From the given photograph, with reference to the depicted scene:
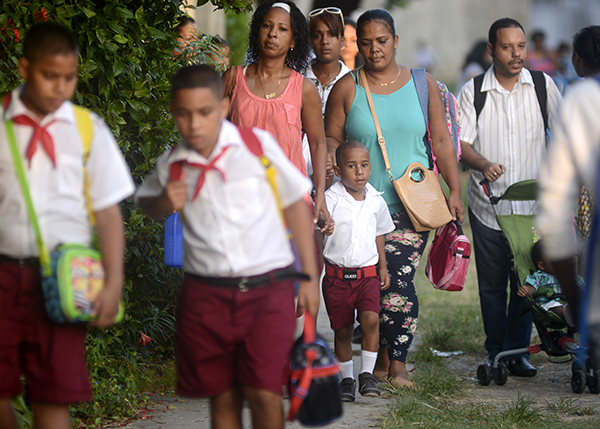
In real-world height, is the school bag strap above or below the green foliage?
below

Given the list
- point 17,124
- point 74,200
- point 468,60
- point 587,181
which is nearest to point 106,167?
point 74,200

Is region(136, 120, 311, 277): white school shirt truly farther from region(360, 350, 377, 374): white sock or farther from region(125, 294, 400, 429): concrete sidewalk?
region(360, 350, 377, 374): white sock

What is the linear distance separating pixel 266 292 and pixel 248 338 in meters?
0.19

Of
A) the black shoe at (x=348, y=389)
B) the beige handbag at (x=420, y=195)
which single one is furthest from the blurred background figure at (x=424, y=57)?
the black shoe at (x=348, y=389)

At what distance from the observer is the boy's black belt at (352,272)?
495 centimetres

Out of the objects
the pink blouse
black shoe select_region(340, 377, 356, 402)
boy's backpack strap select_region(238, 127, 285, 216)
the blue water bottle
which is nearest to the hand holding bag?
boy's backpack strap select_region(238, 127, 285, 216)

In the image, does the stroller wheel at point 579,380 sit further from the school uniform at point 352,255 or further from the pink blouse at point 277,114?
the pink blouse at point 277,114

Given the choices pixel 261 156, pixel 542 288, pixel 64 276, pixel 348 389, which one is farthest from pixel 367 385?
pixel 64 276

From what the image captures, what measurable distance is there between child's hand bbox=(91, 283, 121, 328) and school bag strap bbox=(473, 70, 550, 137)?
144 inches

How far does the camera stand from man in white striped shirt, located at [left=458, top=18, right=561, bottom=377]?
5.64 metres

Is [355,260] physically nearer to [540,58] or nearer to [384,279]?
[384,279]

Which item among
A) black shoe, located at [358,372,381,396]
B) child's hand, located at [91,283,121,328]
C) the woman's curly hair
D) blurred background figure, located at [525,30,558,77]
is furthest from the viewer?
blurred background figure, located at [525,30,558,77]

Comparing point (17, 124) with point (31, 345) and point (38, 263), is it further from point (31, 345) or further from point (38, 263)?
point (31, 345)

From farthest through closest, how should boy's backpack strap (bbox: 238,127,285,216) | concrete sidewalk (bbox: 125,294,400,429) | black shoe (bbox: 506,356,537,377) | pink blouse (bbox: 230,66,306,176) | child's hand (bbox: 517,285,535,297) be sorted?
black shoe (bbox: 506,356,537,377) < child's hand (bbox: 517,285,535,297) < pink blouse (bbox: 230,66,306,176) < concrete sidewalk (bbox: 125,294,400,429) < boy's backpack strap (bbox: 238,127,285,216)
